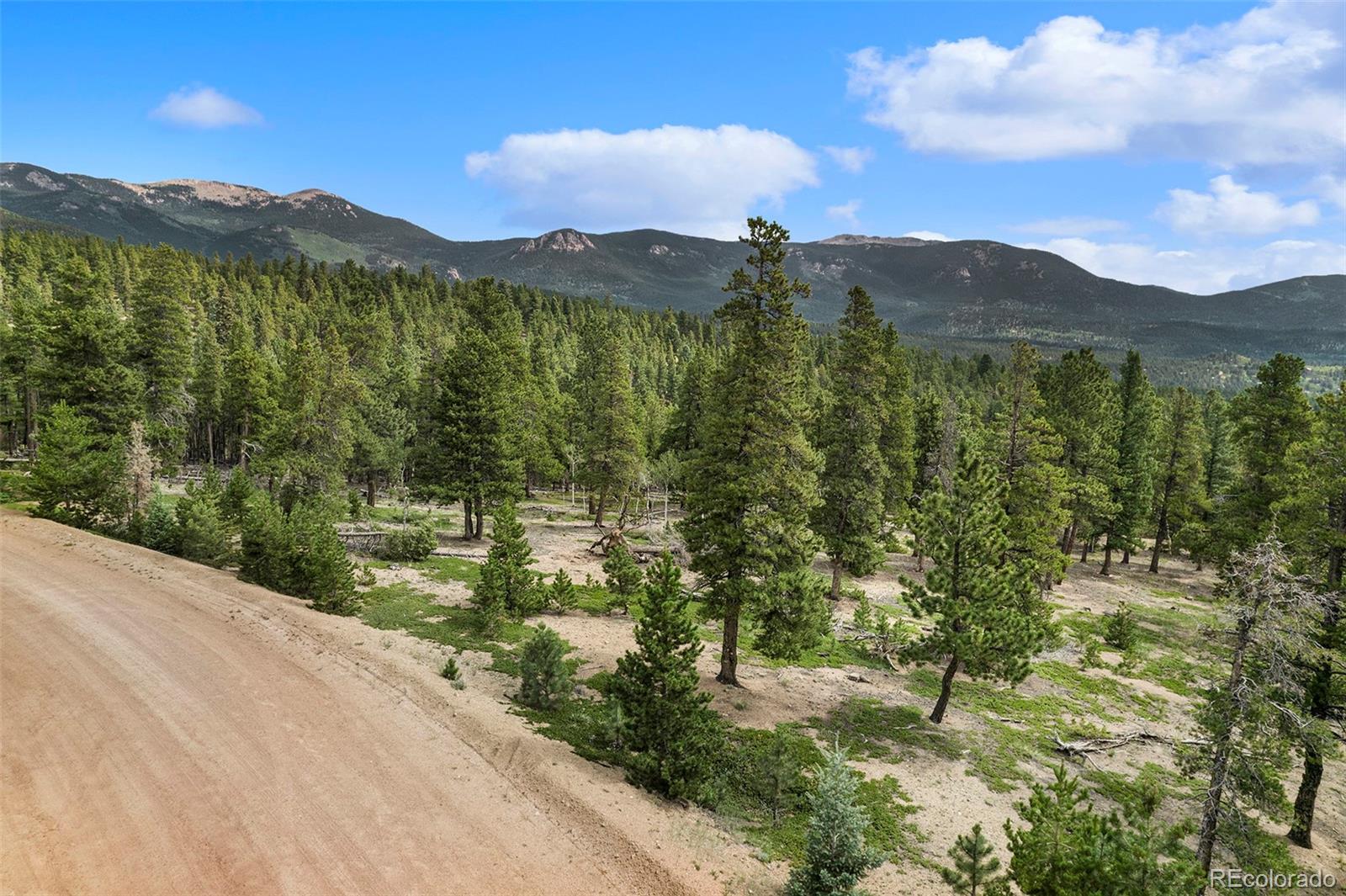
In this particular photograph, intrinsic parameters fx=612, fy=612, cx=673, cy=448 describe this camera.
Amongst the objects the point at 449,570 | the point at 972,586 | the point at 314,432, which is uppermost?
the point at 314,432

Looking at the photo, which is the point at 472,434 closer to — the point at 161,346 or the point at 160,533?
the point at 160,533

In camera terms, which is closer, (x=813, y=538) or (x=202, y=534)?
(x=813, y=538)

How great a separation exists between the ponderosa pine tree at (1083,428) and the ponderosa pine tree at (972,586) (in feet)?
82.1

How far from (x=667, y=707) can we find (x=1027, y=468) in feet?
77.7

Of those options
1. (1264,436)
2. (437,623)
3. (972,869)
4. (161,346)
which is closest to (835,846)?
(972,869)

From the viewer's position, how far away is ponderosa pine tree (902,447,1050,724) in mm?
20203

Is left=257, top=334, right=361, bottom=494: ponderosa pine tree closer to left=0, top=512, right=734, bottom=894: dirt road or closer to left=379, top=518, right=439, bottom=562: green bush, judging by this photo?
left=379, top=518, right=439, bottom=562: green bush

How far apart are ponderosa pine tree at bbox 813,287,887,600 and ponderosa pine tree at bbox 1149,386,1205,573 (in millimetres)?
35841

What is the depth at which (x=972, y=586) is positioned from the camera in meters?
20.7

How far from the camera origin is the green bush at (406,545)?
3578 centimetres

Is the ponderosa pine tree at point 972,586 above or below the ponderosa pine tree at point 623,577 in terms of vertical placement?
above

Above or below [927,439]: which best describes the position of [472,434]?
above

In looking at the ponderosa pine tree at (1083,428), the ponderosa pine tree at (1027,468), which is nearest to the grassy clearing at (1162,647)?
the ponderosa pine tree at (1027,468)

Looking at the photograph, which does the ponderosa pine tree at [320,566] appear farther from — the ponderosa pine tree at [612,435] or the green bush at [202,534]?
the ponderosa pine tree at [612,435]
